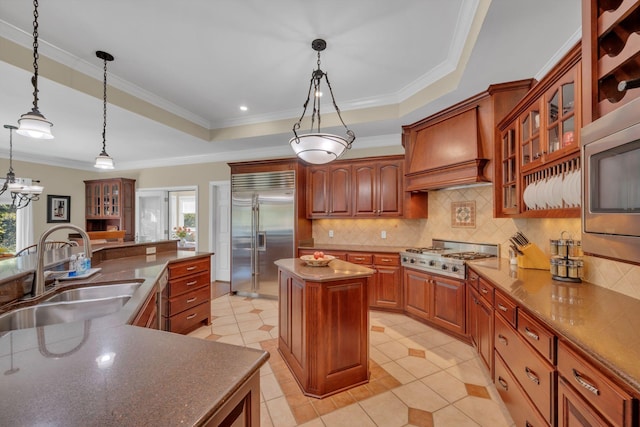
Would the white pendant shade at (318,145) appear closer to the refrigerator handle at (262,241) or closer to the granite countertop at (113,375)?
the granite countertop at (113,375)

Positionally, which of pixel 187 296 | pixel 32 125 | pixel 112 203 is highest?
pixel 32 125

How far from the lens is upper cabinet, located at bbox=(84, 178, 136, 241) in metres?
5.83

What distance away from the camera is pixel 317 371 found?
1.93 m

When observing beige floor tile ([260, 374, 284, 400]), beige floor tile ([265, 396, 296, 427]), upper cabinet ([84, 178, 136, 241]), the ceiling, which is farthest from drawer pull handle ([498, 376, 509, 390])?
upper cabinet ([84, 178, 136, 241])

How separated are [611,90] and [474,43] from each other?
1.20 metres

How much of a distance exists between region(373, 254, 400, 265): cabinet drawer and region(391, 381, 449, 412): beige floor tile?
63.8 inches

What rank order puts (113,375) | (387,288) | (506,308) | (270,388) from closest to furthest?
(113,375)
(506,308)
(270,388)
(387,288)

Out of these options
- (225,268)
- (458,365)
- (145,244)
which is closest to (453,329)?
(458,365)

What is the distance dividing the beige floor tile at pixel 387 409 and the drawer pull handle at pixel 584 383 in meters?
1.10

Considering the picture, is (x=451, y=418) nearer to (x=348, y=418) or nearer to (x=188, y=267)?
(x=348, y=418)

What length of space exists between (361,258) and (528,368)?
238 cm

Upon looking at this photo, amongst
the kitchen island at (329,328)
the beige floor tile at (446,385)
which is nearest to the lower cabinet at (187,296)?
the kitchen island at (329,328)

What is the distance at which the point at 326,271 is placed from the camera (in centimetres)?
210

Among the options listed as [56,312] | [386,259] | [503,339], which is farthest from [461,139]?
[56,312]
